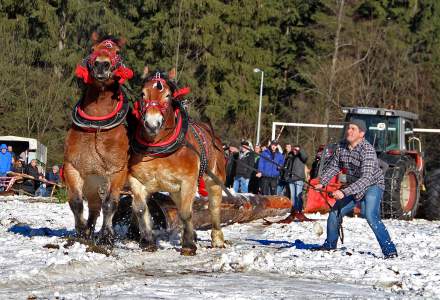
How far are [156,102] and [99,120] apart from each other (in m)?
0.69

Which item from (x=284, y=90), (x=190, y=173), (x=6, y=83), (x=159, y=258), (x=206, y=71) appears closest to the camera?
(x=159, y=258)

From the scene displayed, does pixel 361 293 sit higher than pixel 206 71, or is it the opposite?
pixel 206 71

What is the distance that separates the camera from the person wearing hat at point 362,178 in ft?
35.7

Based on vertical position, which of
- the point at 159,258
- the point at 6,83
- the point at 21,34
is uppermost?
the point at 21,34

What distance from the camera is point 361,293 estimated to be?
821cm

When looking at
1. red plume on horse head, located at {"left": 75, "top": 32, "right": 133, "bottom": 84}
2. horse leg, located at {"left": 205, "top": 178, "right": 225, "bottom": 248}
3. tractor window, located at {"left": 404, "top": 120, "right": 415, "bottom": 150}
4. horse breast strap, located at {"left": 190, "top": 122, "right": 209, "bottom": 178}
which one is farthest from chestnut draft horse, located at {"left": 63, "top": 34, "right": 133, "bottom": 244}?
tractor window, located at {"left": 404, "top": 120, "right": 415, "bottom": 150}

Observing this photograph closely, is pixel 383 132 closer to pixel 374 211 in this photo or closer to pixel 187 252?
pixel 374 211

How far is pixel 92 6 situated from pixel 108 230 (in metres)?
31.6

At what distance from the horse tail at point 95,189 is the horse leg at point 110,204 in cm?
8

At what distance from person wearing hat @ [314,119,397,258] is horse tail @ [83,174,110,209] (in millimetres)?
2675

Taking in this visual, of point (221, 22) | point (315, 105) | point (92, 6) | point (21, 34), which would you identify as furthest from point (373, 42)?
point (21, 34)

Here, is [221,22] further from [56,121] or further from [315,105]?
[56,121]

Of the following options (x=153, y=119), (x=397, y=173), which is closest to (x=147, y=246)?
(x=153, y=119)

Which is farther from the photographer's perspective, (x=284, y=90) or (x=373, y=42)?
(x=284, y=90)
